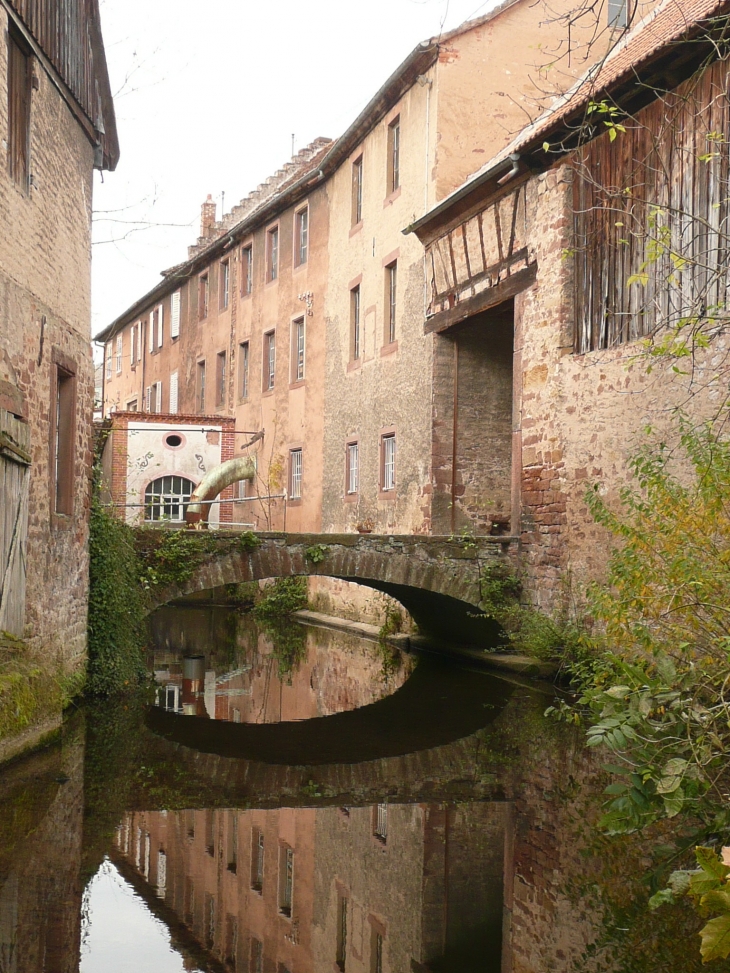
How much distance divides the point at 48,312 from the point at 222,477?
14.2 metres

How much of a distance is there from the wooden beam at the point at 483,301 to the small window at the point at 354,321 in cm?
360

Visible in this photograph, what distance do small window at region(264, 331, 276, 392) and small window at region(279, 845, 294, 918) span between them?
19.9 metres

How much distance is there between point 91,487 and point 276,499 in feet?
40.9

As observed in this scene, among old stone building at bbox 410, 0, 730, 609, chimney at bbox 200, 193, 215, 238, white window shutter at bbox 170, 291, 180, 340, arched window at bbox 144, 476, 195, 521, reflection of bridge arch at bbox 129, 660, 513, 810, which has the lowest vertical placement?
reflection of bridge arch at bbox 129, 660, 513, 810

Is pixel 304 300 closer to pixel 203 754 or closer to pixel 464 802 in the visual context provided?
pixel 203 754

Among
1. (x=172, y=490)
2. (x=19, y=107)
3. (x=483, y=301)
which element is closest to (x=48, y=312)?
(x=19, y=107)

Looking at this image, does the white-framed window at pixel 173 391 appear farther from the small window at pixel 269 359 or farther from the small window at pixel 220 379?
the small window at pixel 269 359

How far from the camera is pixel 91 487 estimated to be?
12.2 m

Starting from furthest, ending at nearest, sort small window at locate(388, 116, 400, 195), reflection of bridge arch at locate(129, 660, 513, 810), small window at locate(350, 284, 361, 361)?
small window at locate(350, 284, 361, 361), small window at locate(388, 116, 400, 195), reflection of bridge arch at locate(129, 660, 513, 810)

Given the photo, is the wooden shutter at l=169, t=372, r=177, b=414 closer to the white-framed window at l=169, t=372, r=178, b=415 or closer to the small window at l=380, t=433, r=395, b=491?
the white-framed window at l=169, t=372, r=178, b=415

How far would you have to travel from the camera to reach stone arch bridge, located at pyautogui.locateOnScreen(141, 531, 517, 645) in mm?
12938

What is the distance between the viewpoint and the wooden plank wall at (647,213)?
10656 mm

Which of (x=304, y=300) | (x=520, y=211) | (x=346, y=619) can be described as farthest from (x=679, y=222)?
(x=304, y=300)

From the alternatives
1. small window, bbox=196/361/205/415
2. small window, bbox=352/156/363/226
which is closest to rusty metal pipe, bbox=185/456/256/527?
small window, bbox=196/361/205/415
